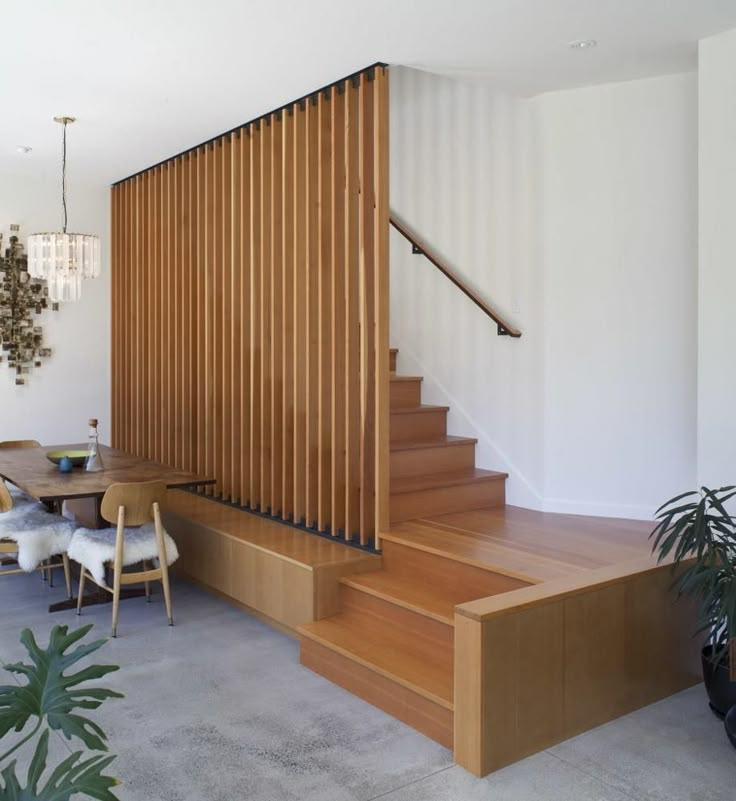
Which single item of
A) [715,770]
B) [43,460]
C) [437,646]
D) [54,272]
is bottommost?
[715,770]

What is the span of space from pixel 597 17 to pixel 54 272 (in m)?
3.72

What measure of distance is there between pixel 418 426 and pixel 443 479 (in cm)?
65

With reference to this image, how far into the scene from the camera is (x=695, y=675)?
363 centimetres

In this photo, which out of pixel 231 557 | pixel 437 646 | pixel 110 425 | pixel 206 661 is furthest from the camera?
pixel 110 425

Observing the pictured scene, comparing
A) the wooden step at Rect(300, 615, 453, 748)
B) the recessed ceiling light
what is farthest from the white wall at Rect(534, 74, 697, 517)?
the wooden step at Rect(300, 615, 453, 748)

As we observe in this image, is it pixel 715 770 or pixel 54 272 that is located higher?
pixel 54 272

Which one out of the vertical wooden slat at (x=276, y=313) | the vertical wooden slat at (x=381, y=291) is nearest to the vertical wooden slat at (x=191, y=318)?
the vertical wooden slat at (x=276, y=313)

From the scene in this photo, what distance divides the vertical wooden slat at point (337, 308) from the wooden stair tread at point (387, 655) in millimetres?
839

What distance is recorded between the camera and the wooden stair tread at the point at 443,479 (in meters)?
4.76

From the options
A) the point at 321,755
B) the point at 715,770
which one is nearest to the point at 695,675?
the point at 715,770

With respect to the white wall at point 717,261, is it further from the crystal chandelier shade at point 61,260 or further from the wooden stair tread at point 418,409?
the crystal chandelier shade at point 61,260

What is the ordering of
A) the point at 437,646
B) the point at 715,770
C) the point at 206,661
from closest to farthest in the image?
1. the point at 715,770
2. the point at 437,646
3. the point at 206,661

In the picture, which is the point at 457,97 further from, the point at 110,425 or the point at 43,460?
the point at 110,425

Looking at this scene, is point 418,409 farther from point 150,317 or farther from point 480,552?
point 150,317
